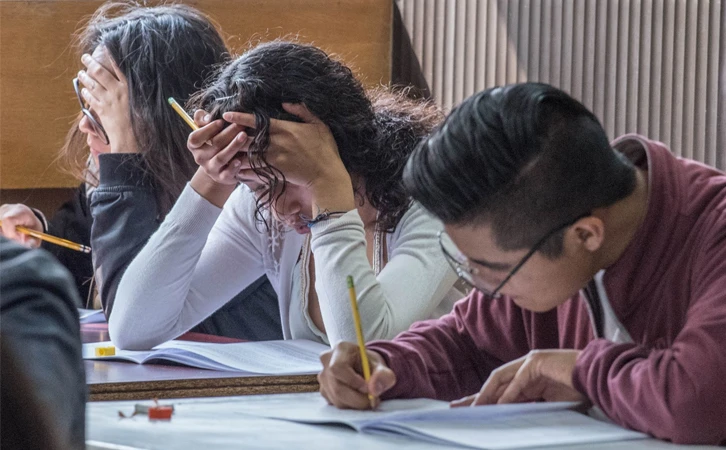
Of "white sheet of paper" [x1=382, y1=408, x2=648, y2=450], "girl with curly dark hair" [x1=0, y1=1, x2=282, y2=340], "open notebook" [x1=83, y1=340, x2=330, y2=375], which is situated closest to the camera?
"white sheet of paper" [x1=382, y1=408, x2=648, y2=450]

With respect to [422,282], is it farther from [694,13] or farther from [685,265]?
[694,13]

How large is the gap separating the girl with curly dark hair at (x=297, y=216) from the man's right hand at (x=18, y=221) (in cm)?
78

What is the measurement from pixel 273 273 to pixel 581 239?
3.16 ft

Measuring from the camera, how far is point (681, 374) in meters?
1.08

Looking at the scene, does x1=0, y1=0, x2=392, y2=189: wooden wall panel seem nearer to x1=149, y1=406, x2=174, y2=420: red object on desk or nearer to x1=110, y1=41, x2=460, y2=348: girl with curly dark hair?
x1=110, y1=41, x2=460, y2=348: girl with curly dark hair

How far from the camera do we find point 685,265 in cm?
119

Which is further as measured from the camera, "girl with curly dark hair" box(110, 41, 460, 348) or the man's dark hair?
"girl with curly dark hair" box(110, 41, 460, 348)

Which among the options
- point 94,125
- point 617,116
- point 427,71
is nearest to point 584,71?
point 617,116

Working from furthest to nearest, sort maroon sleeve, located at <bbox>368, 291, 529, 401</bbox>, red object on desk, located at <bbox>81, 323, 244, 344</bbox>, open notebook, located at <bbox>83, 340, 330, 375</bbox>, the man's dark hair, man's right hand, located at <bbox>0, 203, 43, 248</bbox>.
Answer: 1. man's right hand, located at <bbox>0, 203, 43, 248</bbox>
2. red object on desk, located at <bbox>81, 323, 244, 344</bbox>
3. open notebook, located at <bbox>83, 340, 330, 375</bbox>
4. maroon sleeve, located at <bbox>368, 291, 529, 401</bbox>
5. the man's dark hair

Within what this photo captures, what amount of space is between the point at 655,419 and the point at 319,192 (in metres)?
0.83

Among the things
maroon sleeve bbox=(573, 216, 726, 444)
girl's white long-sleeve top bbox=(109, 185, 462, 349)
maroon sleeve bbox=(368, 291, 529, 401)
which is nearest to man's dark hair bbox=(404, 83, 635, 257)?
maroon sleeve bbox=(573, 216, 726, 444)

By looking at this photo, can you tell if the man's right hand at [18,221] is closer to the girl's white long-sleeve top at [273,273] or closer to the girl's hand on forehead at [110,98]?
the girl's hand on forehead at [110,98]

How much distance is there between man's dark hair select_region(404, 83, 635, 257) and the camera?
1165 mm

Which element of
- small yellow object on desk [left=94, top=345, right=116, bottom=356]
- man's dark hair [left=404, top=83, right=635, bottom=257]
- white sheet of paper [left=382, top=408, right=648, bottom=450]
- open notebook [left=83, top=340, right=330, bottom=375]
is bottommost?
small yellow object on desk [left=94, top=345, right=116, bottom=356]
